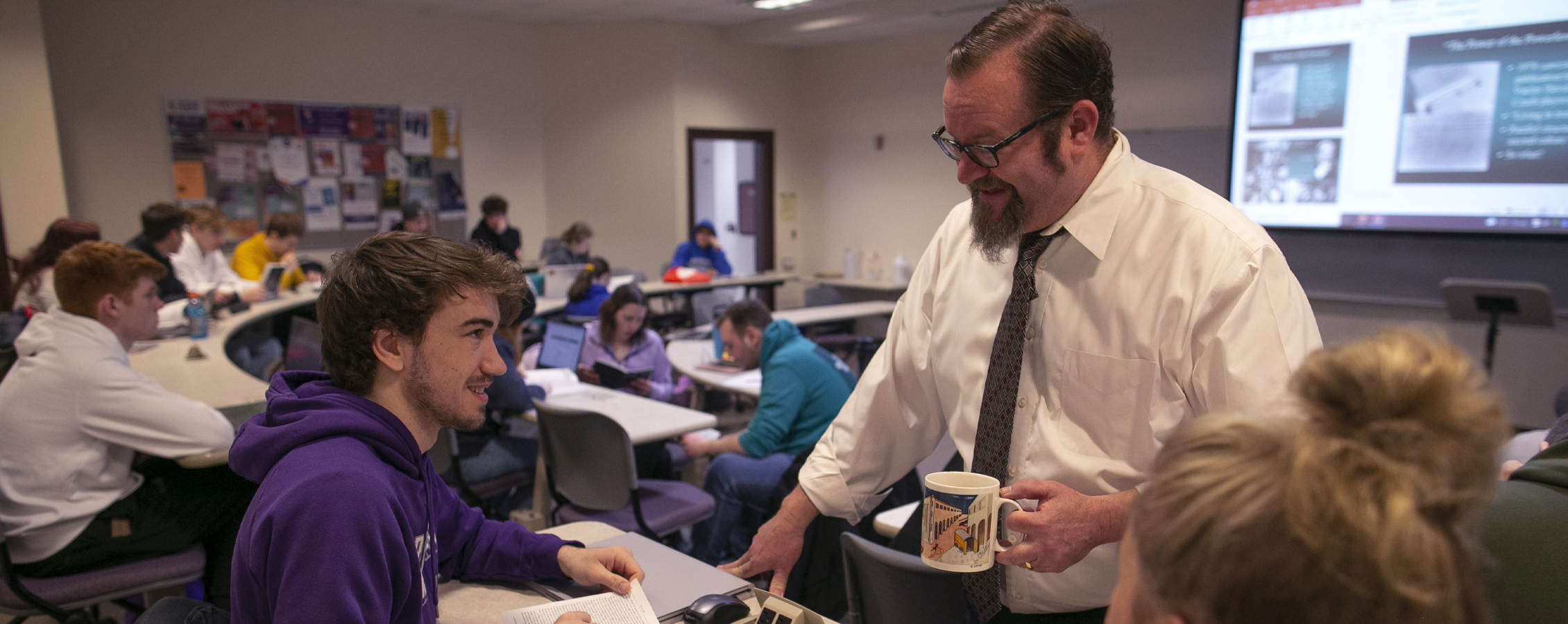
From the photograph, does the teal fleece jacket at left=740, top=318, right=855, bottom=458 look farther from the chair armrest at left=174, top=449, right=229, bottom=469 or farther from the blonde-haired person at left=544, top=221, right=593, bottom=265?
the blonde-haired person at left=544, top=221, right=593, bottom=265

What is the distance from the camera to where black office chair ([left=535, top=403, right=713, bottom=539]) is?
283 centimetres

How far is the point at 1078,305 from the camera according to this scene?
52.1 inches

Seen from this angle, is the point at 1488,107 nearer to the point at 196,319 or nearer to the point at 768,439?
the point at 768,439

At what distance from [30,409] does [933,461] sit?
2.39 metres

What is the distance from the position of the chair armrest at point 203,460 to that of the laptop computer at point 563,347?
6.21 feet

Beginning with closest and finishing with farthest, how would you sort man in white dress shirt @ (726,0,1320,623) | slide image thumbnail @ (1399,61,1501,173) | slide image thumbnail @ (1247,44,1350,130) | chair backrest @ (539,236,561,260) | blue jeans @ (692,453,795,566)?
man in white dress shirt @ (726,0,1320,623), blue jeans @ (692,453,795,566), slide image thumbnail @ (1399,61,1501,173), slide image thumbnail @ (1247,44,1350,130), chair backrest @ (539,236,561,260)

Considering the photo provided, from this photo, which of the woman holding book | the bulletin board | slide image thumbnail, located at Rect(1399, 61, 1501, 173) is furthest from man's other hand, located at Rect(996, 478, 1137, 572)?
the bulletin board

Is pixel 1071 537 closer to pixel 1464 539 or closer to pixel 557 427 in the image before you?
pixel 1464 539

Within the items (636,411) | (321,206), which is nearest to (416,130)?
(321,206)

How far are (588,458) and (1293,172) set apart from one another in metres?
4.47

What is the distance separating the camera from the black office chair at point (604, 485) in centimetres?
283

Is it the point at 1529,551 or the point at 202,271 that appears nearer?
the point at 1529,551

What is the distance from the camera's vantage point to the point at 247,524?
1093mm

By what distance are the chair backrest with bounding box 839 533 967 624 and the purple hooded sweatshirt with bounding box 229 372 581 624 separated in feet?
2.56
